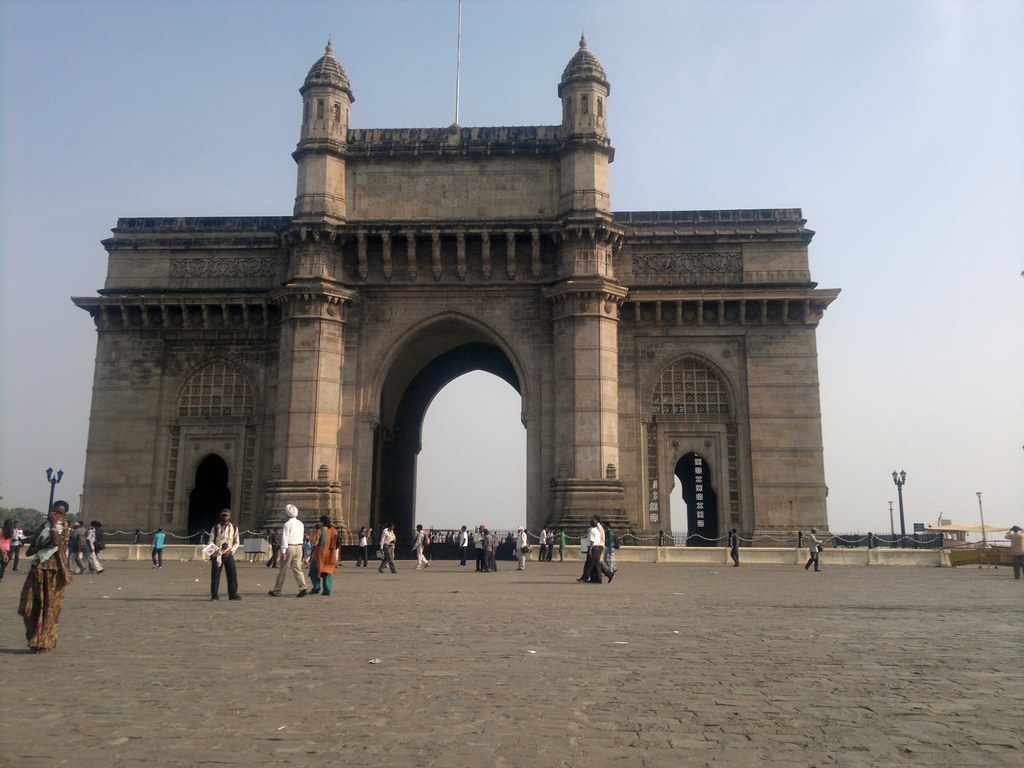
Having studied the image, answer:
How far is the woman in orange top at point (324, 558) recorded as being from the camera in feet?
49.4

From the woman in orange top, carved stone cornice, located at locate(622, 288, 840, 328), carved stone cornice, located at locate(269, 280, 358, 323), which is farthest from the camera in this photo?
carved stone cornice, located at locate(622, 288, 840, 328)

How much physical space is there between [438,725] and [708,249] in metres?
27.9

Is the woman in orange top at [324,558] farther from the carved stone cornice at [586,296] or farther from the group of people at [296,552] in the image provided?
the carved stone cornice at [586,296]

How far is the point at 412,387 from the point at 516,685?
30.3 metres

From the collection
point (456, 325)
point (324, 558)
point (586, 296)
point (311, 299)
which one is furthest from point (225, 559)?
point (456, 325)

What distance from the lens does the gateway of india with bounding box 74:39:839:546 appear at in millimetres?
29281

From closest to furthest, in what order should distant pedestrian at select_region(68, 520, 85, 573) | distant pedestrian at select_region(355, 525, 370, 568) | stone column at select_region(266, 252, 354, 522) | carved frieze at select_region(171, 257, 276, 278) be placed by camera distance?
distant pedestrian at select_region(68, 520, 85, 573), distant pedestrian at select_region(355, 525, 370, 568), stone column at select_region(266, 252, 354, 522), carved frieze at select_region(171, 257, 276, 278)

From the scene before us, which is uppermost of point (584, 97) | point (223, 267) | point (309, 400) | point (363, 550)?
point (584, 97)

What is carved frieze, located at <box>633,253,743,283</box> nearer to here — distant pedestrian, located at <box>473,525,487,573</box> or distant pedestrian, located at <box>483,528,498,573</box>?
distant pedestrian, located at <box>483,528,498,573</box>

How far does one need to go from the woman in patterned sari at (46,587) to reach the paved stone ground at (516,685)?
0.22 metres

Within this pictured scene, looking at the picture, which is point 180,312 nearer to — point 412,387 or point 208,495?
point 208,495

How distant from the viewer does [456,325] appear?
3172cm

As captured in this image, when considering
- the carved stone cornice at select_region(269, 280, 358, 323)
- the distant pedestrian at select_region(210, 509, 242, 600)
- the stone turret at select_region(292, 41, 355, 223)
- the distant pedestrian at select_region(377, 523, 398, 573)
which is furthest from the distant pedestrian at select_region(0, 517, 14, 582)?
the stone turret at select_region(292, 41, 355, 223)

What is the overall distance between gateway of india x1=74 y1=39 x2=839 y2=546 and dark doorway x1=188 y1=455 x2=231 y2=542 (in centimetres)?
36
